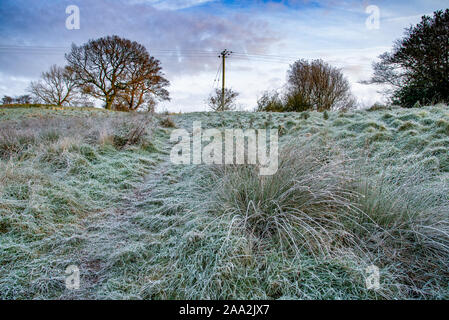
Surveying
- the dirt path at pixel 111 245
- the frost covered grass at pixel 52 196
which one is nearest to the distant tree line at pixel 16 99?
the frost covered grass at pixel 52 196

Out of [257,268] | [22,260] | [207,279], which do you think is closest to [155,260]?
[207,279]

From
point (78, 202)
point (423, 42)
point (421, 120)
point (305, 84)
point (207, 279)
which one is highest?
point (423, 42)

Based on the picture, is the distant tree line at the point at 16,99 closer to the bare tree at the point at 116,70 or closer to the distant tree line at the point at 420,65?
the bare tree at the point at 116,70

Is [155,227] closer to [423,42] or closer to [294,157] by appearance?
[294,157]

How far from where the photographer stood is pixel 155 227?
7.00 ft

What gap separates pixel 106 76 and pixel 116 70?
0.98m

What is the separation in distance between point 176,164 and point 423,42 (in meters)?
15.3

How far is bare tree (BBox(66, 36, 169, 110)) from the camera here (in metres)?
17.9

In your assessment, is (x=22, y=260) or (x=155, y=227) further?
(x=155, y=227)

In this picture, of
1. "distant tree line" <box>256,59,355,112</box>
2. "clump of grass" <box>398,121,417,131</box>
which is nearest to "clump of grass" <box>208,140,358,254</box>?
"clump of grass" <box>398,121,417,131</box>

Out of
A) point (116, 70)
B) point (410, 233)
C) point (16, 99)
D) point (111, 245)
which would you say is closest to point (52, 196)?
point (111, 245)

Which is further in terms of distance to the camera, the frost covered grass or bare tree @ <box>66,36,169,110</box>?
bare tree @ <box>66,36,169,110</box>

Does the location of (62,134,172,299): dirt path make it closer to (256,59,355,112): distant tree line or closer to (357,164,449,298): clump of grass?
(357,164,449,298): clump of grass

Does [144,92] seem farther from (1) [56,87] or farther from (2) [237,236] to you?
(2) [237,236]
